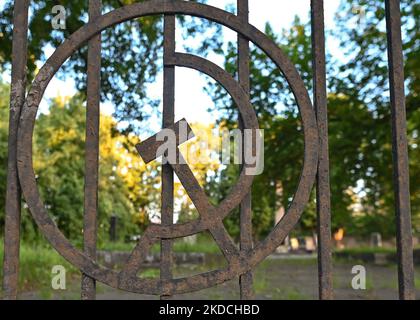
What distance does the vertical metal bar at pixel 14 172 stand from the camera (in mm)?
1928

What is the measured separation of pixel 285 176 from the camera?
764 centimetres

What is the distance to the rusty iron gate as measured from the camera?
1885mm

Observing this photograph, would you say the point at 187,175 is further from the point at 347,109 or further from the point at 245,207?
the point at 347,109

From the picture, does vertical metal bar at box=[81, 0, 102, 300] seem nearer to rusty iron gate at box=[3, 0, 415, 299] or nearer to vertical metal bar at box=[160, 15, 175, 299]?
rusty iron gate at box=[3, 0, 415, 299]

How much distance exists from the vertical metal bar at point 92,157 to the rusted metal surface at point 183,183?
0.13 ft

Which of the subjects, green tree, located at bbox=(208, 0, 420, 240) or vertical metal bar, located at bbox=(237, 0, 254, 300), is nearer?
vertical metal bar, located at bbox=(237, 0, 254, 300)

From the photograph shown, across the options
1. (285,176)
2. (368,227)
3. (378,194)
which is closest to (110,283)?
(285,176)

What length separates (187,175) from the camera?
1935 millimetres

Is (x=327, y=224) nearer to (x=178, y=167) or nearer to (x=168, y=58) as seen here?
(x=178, y=167)

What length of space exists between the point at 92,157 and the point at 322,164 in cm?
94

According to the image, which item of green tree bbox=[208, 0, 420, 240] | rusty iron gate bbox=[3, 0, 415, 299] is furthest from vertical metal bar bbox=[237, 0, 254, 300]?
green tree bbox=[208, 0, 420, 240]

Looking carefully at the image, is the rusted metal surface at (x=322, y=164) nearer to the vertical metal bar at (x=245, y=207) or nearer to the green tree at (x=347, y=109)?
the vertical metal bar at (x=245, y=207)

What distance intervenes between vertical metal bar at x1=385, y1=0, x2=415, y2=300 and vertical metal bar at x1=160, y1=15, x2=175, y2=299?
0.94 metres

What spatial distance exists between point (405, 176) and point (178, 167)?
949 millimetres
